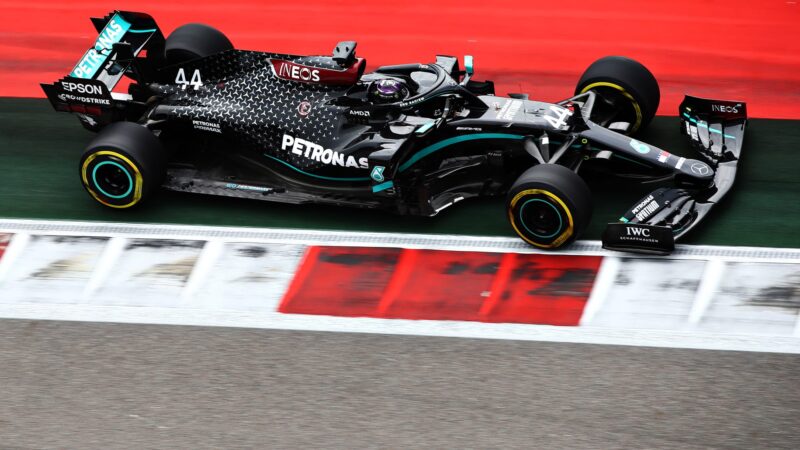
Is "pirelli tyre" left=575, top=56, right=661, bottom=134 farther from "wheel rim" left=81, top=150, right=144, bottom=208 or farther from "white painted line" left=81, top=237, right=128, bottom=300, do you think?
"white painted line" left=81, top=237, right=128, bottom=300

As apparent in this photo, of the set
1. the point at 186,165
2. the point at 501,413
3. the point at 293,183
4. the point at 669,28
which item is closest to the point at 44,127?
the point at 186,165

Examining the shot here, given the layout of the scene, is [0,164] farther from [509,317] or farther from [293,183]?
[509,317]

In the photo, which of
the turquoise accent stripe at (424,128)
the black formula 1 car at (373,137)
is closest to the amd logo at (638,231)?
the black formula 1 car at (373,137)

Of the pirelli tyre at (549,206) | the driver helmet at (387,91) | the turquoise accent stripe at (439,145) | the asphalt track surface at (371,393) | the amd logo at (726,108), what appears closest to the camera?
the asphalt track surface at (371,393)

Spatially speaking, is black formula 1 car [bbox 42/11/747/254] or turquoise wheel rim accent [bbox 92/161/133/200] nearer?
black formula 1 car [bbox 42/11/747/254]

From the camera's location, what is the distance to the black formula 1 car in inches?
329

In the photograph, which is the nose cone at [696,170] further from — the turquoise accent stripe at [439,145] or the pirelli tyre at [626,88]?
the turquoise accent stripe at [439,145]

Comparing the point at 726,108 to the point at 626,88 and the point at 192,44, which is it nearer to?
the point at 626,88

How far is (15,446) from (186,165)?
3.52m

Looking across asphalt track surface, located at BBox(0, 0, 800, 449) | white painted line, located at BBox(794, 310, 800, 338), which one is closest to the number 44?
asphalt track surface, located at BBox(0, 0, 800, 449)

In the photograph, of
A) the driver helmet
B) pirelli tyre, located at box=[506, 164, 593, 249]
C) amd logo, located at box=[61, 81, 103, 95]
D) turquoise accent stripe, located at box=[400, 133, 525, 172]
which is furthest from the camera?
amd logo, located at box=[61, 81, 103, 95]

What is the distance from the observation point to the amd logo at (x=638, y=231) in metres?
7.83

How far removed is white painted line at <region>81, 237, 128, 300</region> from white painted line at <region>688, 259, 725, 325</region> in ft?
14.3

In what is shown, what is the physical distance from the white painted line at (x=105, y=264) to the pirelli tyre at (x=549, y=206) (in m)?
3.10
